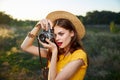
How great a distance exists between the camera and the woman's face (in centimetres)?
181

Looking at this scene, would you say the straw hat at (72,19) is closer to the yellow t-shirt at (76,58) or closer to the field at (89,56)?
the yellow t-shirt at (76,58)

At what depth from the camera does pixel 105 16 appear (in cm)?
408

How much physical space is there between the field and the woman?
78.1 inches

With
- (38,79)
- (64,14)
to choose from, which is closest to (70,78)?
(64,14)

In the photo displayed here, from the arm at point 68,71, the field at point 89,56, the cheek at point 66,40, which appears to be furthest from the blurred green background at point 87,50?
the arm at point 68,71

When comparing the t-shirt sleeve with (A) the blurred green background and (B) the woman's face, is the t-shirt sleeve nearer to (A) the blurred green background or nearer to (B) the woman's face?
(B) the woman's face

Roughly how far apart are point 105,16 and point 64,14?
2.21m

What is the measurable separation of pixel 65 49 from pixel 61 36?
0.10 metres

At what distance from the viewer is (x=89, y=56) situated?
13.0 ft

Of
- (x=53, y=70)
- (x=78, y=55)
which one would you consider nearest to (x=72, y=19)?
(x=78, y=55)

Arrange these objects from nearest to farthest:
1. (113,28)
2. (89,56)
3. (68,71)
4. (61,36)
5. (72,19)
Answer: (68,71) → (61,36) → (72,19) → (89,56) → (113,28)

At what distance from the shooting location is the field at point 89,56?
3924 millimetres

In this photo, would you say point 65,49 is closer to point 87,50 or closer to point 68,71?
point 68,71

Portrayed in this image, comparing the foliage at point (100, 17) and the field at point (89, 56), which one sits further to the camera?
the foliage at point (100, 17)
